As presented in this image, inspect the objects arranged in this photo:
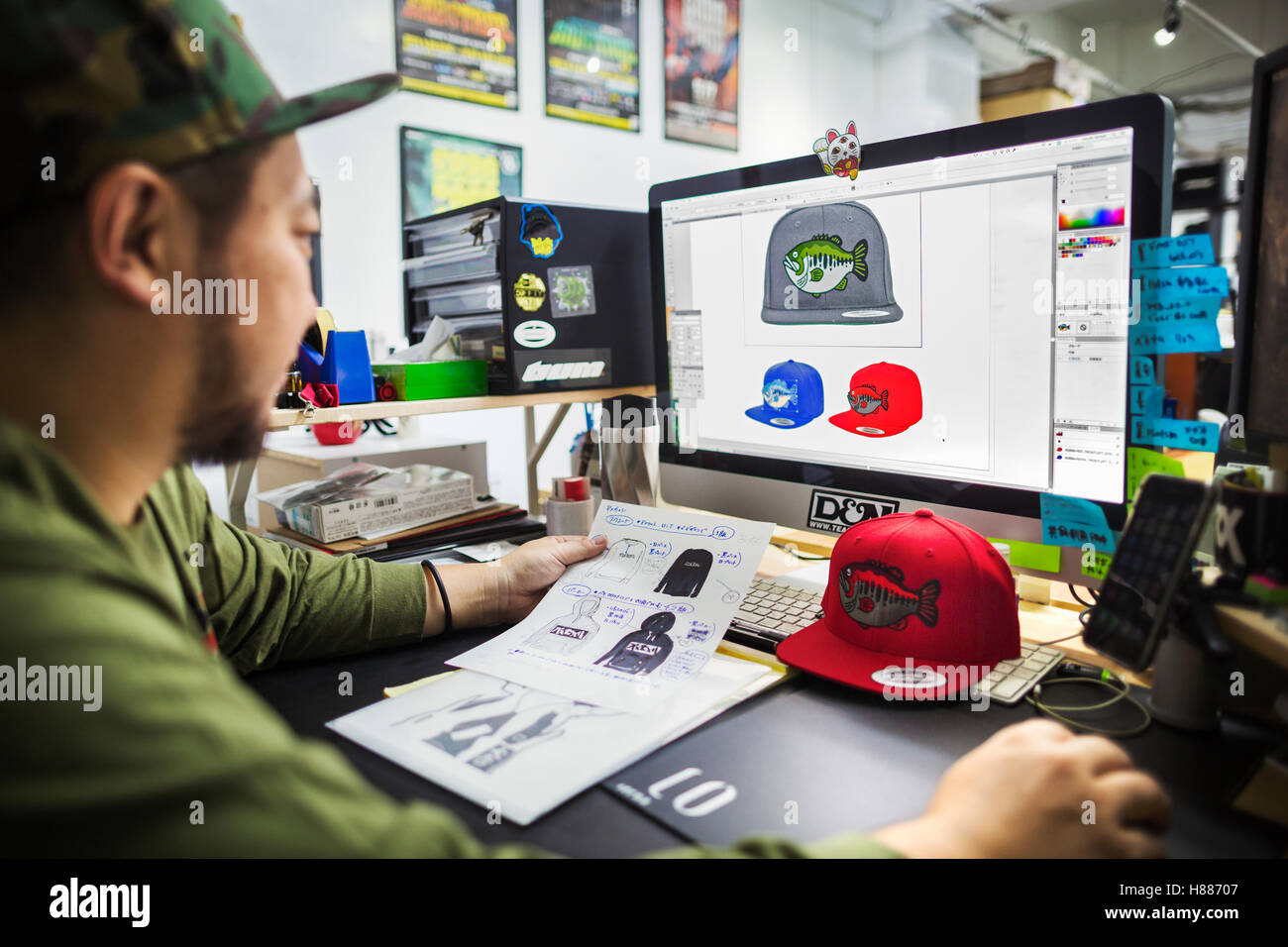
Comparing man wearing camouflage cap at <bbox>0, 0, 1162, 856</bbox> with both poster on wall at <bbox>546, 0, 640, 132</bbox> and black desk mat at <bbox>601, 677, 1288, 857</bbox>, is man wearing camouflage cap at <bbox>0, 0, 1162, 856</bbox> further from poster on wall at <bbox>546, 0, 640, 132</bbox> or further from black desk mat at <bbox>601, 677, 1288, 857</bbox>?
→ poster on wall at <bbox>546, 0, 640, 132</bbox>

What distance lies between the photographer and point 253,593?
79cm

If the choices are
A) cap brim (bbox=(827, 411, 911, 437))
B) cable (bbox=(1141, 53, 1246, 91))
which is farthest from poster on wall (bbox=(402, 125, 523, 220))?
cable (bbox=(1141, 53, 1246, 91))

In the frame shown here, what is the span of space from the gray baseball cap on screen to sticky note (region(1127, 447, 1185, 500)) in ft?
Result: 0.88

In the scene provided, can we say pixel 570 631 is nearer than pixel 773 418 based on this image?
Yes

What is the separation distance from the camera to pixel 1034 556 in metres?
0.81

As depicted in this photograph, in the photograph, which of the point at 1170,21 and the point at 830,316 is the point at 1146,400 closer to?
the point at 830,316

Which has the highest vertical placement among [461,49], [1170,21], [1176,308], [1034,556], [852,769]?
[1170,21]

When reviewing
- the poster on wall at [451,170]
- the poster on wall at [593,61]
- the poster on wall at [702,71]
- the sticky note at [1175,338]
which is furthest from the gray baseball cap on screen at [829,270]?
the poster on wall at [702,71]

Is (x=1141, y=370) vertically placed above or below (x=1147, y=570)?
above

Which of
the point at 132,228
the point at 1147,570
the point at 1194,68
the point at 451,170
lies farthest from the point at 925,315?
the point at 1194,68

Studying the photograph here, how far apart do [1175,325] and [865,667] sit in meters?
0.38

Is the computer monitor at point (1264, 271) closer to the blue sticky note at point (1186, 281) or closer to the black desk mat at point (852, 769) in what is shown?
the blue sticky note at point (1186, 281)

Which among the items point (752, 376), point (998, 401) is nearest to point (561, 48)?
point (752, 376)
